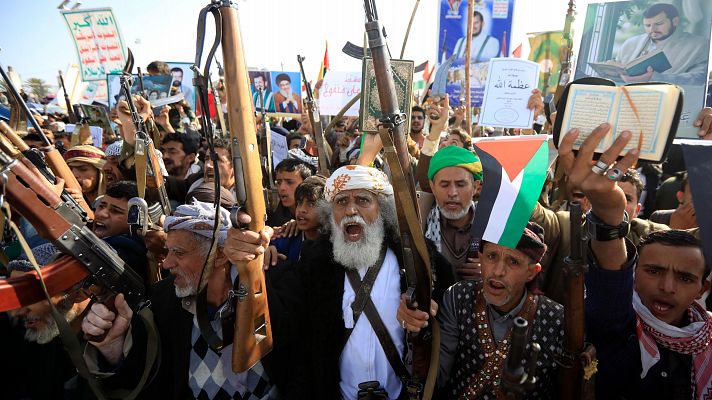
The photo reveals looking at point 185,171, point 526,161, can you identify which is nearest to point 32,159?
point 526,161

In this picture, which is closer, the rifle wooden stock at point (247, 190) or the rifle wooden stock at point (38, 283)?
the rifle wooden stock at point (38, 283)

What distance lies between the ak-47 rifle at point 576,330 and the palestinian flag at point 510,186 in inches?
9.0

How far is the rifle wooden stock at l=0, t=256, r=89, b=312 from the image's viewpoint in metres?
1.60

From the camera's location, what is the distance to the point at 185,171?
589 centimetres

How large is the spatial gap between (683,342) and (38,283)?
2782 mm

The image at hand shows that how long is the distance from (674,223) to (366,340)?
8.34ft

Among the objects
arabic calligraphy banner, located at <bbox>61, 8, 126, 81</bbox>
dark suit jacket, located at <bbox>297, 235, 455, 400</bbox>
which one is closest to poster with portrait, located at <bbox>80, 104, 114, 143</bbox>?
arabic calligraphy banner, located at <bbox>61, 8, 126, 81</bbox>

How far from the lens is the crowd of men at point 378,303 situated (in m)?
1.79

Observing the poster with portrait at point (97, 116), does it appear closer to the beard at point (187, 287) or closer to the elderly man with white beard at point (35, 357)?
the elderly man with white beard at point (35, 357)

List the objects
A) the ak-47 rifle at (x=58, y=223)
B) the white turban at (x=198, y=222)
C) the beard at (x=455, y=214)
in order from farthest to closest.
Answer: the beard at (x=455, y=214), the white turban at (x=198, y=222), the ak-47 rifle at (x=58, y=223)

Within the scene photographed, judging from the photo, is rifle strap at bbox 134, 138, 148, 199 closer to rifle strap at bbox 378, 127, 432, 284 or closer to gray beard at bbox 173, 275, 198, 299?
gray beard at bbox 173, 275, 198, 299

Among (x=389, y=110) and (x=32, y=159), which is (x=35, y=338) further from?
(x=389, y=110)

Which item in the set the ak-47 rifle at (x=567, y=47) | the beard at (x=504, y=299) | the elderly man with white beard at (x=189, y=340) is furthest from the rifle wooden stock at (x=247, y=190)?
the ak-47 rifle at (x=567, y=47)

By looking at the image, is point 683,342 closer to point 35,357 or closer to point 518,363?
point 518,363
